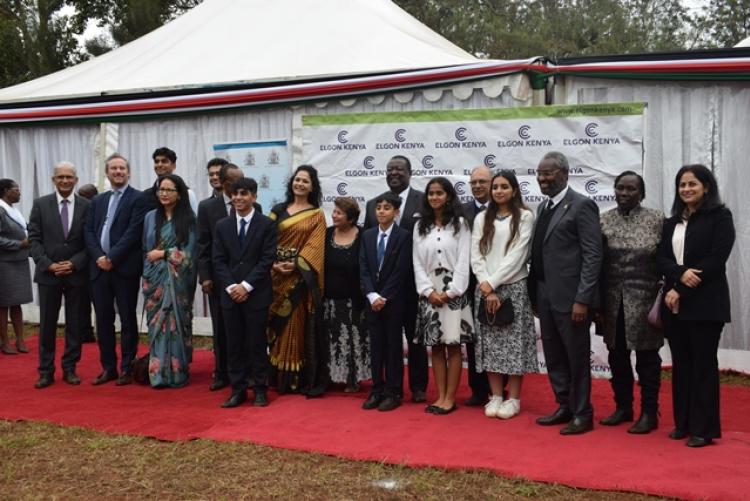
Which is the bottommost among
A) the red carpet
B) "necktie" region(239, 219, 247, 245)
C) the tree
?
the red carpet

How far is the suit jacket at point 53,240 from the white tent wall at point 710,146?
14.7 ft

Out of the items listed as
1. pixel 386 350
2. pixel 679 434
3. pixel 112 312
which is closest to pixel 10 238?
pixel 112 312

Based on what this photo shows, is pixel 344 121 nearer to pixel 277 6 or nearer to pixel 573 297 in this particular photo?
pixel 277 6

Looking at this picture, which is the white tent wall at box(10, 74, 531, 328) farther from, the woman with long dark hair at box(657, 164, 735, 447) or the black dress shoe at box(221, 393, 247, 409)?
the black dress shoe at box(221, 393, 247, 409)

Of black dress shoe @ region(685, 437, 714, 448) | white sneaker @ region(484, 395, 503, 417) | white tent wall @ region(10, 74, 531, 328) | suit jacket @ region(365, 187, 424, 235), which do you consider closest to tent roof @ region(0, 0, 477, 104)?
white tent wall @ region(10, 74, 531, 328)

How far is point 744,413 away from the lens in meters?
5.66

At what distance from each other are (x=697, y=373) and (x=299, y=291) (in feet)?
9.20

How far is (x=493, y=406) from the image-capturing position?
5.45 meters

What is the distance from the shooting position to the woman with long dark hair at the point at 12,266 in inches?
310

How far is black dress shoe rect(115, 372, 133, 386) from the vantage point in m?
6.55

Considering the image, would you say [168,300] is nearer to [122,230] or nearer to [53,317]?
[122,230]

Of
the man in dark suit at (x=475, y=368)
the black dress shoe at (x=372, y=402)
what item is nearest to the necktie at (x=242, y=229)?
the black dress shoe at (x=372, y=402)

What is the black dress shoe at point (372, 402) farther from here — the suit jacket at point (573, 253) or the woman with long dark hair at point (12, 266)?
the woman with long dark hair at point (12, 266)

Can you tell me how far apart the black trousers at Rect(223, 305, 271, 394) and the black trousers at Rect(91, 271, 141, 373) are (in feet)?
3.66
